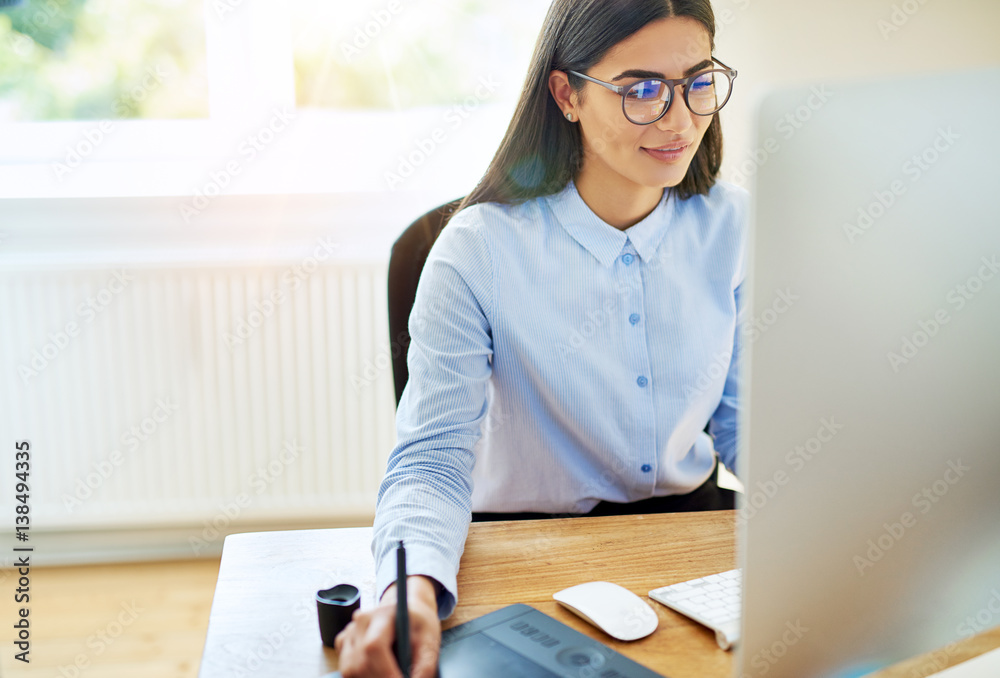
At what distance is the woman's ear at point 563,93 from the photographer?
1169mm

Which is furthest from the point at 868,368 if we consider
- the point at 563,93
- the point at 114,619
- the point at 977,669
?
the point at 114,619

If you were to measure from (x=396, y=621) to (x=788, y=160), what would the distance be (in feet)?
1.48

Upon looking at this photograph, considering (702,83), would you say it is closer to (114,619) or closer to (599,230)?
(599,230)

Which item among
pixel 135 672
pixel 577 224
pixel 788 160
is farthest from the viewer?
pixel 135 672

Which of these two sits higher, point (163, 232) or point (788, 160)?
point (788, 160)

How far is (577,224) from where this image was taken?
1190mm

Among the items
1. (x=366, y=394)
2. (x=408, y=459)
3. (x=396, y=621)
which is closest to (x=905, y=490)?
(x=396, y=621)

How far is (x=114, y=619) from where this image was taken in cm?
213

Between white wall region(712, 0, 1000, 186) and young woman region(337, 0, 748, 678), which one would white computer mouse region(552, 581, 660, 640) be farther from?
white wall region(712, 0, 1000, 186)

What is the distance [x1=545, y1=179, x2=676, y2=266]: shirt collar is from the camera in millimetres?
1182

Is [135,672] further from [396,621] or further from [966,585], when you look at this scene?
[966,585]

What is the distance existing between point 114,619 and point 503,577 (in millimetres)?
1674

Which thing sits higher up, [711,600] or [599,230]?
[599,230]

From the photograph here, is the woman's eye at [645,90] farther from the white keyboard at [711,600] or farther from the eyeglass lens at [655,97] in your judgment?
the white keyboard at [711,600]
